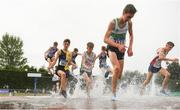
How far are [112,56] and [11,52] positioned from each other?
87.3 metres

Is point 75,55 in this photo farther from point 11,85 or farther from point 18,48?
point 18,48

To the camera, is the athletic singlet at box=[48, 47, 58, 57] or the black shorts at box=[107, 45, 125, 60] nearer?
the black shorts at box=[107, 45, 125, 60]

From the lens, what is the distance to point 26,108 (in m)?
7.74

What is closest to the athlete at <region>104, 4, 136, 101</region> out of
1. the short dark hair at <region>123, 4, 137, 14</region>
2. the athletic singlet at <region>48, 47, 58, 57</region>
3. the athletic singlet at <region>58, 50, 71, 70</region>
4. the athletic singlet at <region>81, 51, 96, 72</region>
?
the short dark hair at <region>123, 4, 137, 14</region>

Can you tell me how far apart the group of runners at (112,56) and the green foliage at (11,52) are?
75226 mm

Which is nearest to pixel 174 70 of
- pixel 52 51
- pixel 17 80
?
pixel 17 80

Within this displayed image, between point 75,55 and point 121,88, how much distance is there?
2.60 meters

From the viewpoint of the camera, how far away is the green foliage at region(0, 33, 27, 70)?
9531 centimetres

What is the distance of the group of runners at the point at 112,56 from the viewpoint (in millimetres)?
10023

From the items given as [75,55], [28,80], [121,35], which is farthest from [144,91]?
[28,80]

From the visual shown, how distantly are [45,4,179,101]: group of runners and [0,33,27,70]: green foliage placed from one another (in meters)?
75.2

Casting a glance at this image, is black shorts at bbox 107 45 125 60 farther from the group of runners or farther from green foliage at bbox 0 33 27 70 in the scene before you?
green foliage at bbox 0 33 27 70

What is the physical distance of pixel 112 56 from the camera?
33.2ft

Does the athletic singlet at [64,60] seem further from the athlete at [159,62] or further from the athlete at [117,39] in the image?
the athlete at [117,39]
